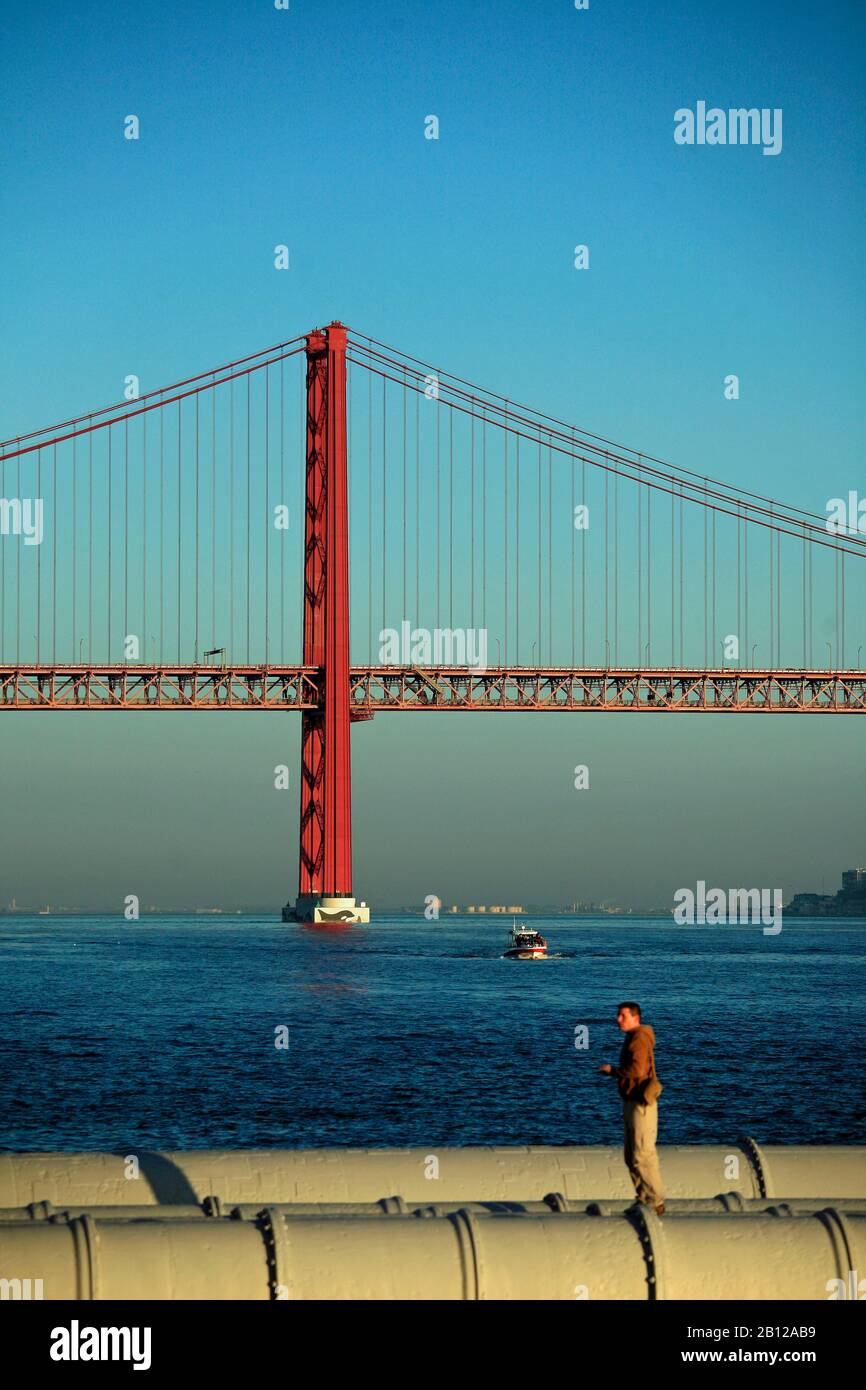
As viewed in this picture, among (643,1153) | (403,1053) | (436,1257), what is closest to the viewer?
(436,1257)

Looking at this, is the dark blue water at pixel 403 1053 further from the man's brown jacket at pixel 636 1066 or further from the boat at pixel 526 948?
the man's brown jacket at pixel 636 1066

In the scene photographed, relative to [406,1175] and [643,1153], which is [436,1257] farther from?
[406,1175]

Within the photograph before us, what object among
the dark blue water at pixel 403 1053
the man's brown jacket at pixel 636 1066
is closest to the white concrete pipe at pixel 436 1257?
the man's brown jacket at pixel 636 1066

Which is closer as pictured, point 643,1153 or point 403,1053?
point 643,1153

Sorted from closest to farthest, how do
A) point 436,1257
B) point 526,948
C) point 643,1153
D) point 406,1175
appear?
1. point 436,1257
2. point 643,1153
3. point 406,1175
4. point 526,948

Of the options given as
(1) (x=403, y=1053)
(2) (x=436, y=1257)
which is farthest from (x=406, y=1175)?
(1) (x=403, y=1053)
